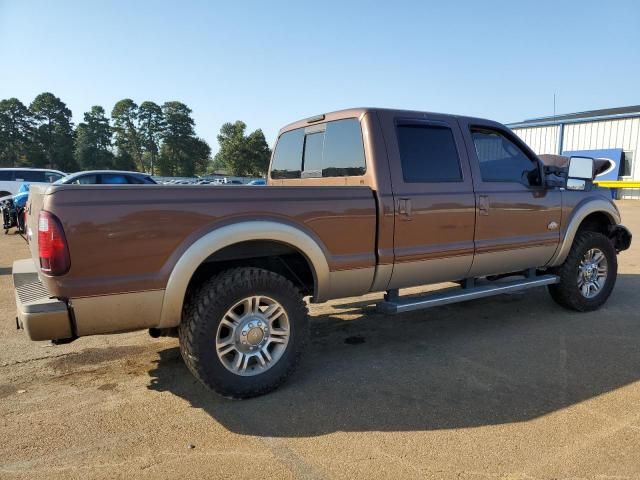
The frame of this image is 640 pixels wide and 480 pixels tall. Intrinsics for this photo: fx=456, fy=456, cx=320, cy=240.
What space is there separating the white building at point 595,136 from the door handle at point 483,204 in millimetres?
25719

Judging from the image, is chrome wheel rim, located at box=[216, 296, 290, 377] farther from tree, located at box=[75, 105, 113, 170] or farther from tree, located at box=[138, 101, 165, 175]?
tree, located at box=[138, 101, 165, 175]

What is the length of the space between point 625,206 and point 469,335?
2218 cm

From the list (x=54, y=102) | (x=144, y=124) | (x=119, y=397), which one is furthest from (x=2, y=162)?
(x=119, y=397)

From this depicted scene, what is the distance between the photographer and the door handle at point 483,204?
13.5 ft

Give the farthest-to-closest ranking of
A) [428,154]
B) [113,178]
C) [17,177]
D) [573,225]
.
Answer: [17,177] < [113,178] < [573,225] < [428,154]

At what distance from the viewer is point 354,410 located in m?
2.96

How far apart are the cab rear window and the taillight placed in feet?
7.18

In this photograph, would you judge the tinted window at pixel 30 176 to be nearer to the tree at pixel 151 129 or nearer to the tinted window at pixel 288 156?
the tinted window at pixel 288 156

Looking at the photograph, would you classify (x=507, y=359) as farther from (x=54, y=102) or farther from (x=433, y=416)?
(x=54, y=102)

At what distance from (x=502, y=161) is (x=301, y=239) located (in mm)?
2428

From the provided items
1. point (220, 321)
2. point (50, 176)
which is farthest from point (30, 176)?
point (220, 321)

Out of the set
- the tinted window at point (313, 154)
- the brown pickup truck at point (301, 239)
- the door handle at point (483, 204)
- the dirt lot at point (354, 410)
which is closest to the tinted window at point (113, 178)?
the dirt lot at point (354, 410)

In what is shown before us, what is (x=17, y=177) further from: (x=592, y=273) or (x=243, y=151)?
(x=243, y=151)

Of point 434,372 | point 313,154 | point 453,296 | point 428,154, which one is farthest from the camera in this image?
point 313,154
